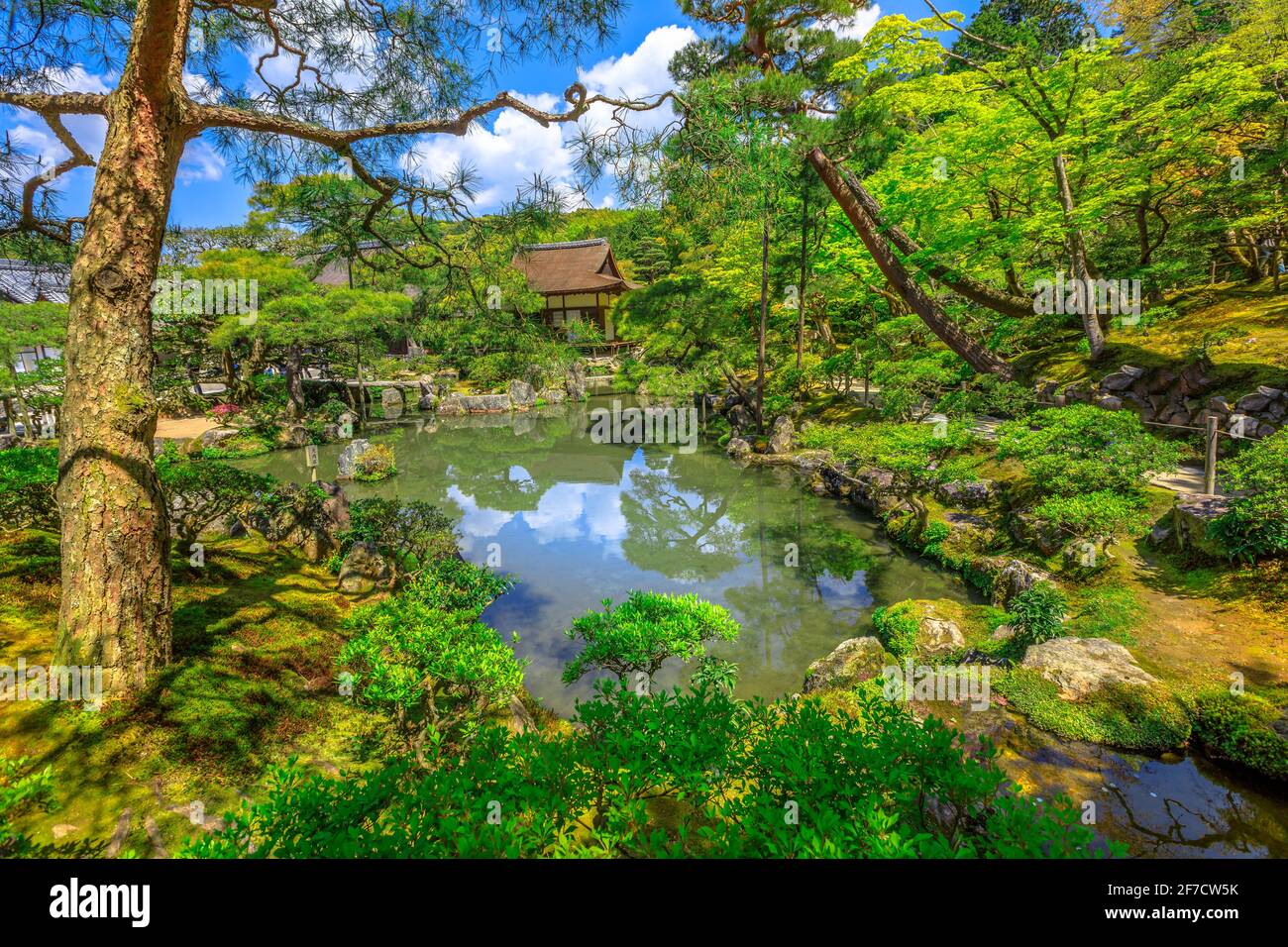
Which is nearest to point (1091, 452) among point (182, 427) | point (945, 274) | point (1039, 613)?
point (1039, 613)

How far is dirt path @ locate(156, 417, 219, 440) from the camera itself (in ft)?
52.5

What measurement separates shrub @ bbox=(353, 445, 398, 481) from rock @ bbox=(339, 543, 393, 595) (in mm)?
6980

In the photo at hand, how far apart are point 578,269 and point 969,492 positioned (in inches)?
1064

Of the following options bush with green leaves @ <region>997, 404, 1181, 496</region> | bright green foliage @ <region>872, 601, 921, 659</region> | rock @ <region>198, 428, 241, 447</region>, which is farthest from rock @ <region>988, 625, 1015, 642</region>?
rock @ <region>198, 428, 241, 447</region>

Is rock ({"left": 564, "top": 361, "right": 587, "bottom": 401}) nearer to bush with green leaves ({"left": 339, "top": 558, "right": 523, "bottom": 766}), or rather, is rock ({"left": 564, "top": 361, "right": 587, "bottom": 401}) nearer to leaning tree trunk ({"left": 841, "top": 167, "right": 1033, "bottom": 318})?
leaning tree trunk ({"left": 841, "top": 167, "right": 1033, "bottom": 318})

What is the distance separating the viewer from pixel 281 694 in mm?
3943

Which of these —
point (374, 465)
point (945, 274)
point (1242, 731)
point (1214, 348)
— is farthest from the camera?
point (374, 465)

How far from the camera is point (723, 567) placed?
29.0 feet

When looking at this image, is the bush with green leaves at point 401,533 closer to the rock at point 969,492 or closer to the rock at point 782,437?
the rock at point 969,492

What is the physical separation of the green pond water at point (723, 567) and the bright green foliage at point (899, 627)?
12.6 inches

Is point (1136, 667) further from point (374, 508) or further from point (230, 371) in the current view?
point (230, 371)

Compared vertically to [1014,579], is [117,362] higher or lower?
higher

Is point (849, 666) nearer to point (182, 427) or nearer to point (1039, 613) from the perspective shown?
point (1039, 613)

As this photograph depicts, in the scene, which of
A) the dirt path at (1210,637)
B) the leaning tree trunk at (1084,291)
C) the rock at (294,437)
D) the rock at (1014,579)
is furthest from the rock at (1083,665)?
the rock at (294,437)
